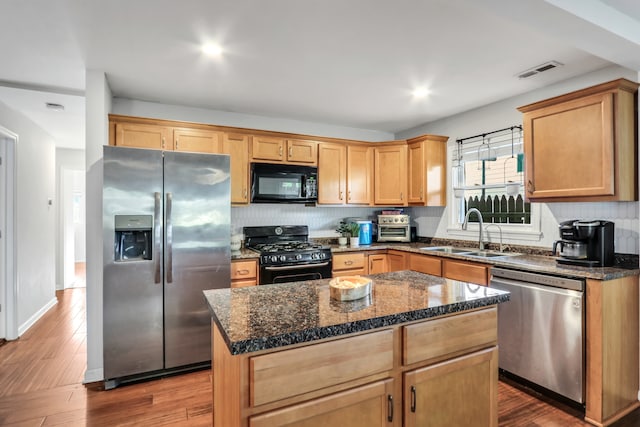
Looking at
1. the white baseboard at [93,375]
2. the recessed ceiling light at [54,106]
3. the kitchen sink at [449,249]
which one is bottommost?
the white baseboard at [93,375]

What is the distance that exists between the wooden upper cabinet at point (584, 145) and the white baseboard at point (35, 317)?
17.4ft

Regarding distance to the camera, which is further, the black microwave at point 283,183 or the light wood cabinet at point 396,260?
the light wood cabinet at point 396,260

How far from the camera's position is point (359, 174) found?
14.5 feet

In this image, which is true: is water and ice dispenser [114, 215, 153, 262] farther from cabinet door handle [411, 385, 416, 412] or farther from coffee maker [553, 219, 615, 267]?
coffee maker [553, 219, 615, 267]

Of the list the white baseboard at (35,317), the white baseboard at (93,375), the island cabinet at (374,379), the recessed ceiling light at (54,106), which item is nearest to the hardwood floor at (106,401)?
the white baseboard at (93,375)

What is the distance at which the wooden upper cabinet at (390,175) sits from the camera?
14.2ft

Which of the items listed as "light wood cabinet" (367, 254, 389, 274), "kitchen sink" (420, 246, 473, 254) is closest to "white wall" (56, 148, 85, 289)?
"light wood cabinet" (367, 254, 389, 274)

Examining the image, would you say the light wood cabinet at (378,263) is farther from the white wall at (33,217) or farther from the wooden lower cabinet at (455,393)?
the white wall at (33,217)

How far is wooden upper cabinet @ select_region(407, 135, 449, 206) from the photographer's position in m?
4.11

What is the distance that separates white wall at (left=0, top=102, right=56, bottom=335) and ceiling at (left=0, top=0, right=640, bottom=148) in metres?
0.53

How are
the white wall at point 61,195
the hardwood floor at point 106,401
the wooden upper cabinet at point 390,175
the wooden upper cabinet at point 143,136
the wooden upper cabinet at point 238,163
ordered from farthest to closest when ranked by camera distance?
the white wall at point 61,195
the wooden upper cabinet at point 390,175
the wooden upper cabinet at point 238,163
the wooden upper cabinet at point 143,136
the hardwood floor at point 106,401

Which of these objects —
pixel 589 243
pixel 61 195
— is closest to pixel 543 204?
pixel 589 243

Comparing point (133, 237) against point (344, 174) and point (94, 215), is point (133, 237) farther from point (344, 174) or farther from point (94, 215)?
point (344, 174)

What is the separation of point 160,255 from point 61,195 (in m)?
4.52
